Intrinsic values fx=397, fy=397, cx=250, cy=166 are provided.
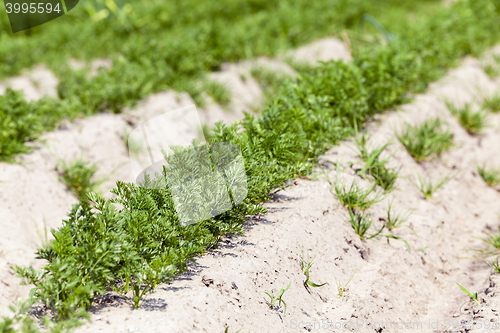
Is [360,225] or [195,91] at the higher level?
[195,91]

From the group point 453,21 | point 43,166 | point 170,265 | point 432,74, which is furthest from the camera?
point 453,21

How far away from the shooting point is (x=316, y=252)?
2.68 m

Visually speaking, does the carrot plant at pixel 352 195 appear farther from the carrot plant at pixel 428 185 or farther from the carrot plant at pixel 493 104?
the carrot plant at pixel 493 104

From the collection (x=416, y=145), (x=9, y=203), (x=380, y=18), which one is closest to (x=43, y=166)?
(x=9, y=203)

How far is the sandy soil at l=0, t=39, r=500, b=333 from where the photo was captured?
220cm

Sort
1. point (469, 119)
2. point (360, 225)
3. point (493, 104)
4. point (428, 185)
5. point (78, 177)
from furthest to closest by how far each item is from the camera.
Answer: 1. point (493, 104)
2. point (469, 119)
3. point (78, 177)
4. point (428, 185)
5. point (360, 225)

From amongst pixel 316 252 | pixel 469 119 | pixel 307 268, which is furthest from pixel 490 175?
pixel 307 268

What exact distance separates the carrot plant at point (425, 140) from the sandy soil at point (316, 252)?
106 mm

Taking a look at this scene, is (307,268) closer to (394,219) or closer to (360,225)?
(360,225)

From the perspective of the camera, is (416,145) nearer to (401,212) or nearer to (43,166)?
(401,212)

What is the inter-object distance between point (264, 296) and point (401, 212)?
5.23ft

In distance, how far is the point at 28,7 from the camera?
6832 millimetres

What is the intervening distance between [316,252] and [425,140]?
199 cm

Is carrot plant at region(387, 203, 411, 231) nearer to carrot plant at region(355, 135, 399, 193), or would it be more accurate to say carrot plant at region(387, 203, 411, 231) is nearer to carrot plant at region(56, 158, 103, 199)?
carrot plant at region(355, 135, 399, 193)
